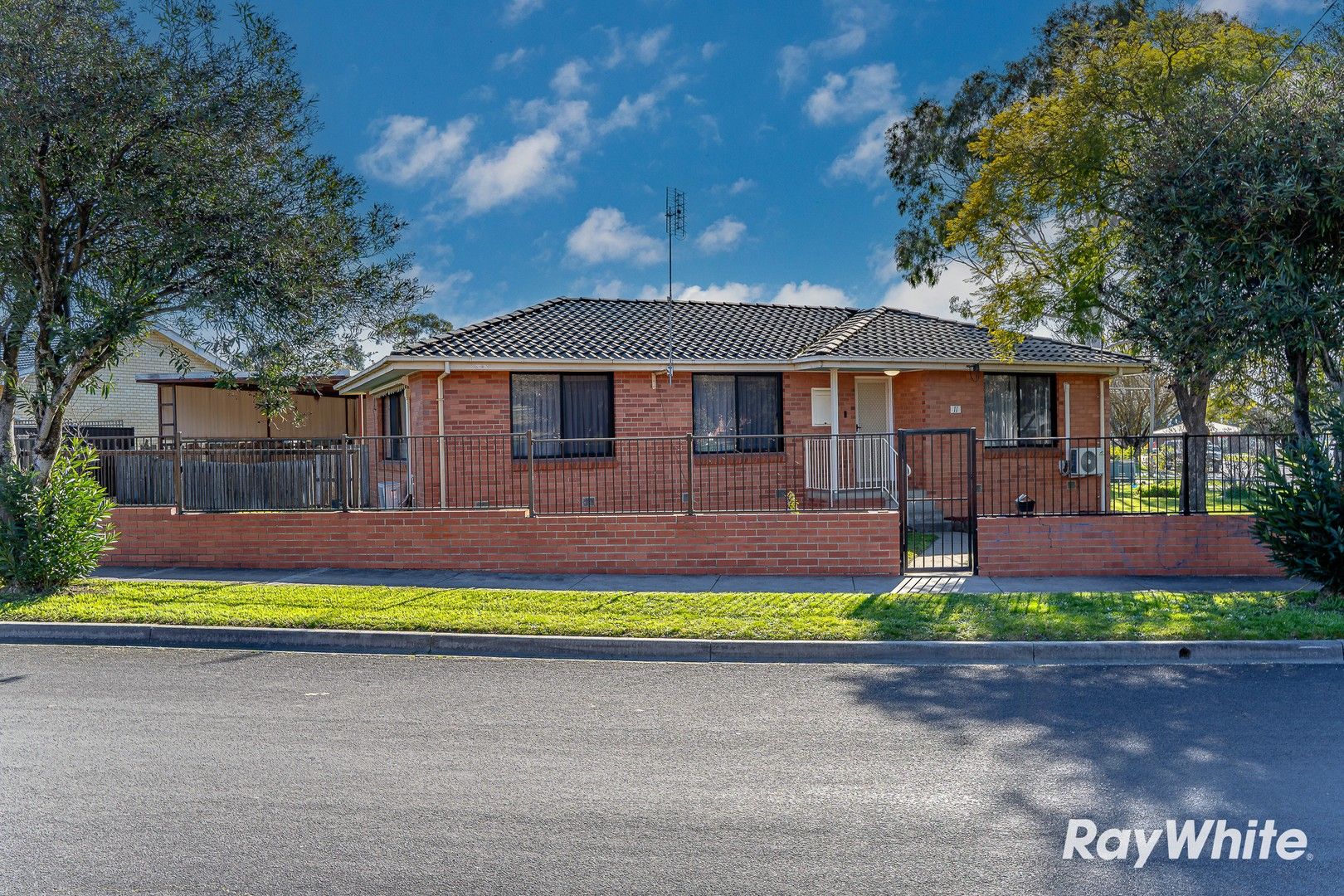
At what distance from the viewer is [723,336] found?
1867 cm

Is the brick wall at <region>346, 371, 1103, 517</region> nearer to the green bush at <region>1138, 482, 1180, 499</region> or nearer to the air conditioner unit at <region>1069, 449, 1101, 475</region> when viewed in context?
the air conditioner unit at <region>1069, 449, 1101, 475</region>

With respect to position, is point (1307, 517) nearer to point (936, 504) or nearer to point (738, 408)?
point (936, 504)

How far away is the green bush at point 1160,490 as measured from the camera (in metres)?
12.1

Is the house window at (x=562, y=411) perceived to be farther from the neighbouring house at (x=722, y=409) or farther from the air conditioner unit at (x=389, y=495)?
the air conditioner unit at (x=389, y=495)

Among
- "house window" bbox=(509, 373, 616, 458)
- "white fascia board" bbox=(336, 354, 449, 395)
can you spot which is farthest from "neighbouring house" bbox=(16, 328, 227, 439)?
"house window" bbox=(509, 373, 616, 458)

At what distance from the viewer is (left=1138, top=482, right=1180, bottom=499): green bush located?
478 inches

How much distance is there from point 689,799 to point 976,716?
255 centimetres

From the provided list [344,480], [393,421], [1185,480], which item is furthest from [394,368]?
[1185,480]

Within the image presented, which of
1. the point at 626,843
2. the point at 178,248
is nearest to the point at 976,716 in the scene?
the point at 626,843

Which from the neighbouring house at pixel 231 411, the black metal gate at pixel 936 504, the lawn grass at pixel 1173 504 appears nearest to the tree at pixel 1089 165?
the lawn grass at pixel 1173 504

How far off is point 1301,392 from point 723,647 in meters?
7.79

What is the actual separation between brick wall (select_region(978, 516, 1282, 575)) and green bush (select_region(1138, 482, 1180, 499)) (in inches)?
14.9

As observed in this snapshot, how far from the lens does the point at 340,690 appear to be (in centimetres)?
736

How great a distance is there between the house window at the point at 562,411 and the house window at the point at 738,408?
1716 millimetres
